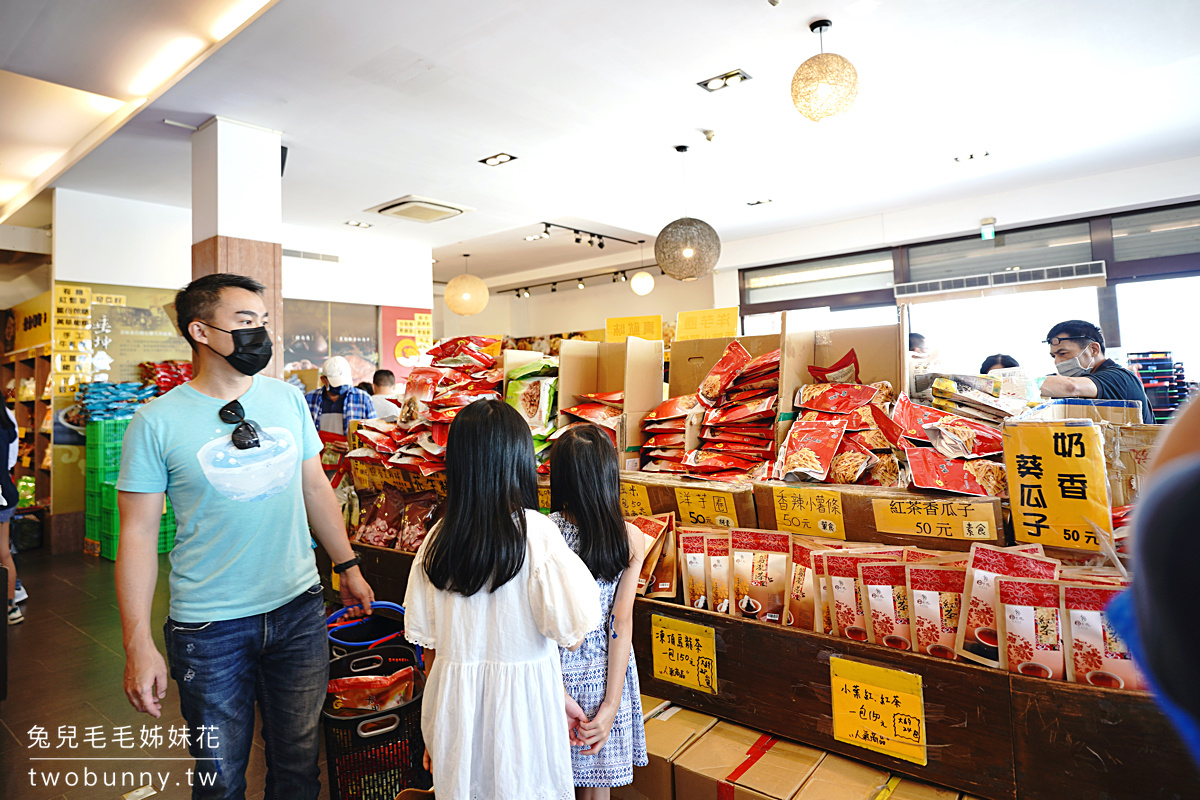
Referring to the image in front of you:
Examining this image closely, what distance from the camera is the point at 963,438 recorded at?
70.4 inches

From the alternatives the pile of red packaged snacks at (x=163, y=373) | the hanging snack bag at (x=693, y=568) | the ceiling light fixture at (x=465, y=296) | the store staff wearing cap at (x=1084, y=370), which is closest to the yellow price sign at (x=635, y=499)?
the hanging snack bag at (x=693, y=568)

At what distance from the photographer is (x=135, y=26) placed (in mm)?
3578

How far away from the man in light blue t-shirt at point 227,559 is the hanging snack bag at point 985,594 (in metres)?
1.54

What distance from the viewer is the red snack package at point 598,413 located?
96.0 inches

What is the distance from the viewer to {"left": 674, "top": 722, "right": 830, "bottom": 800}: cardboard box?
4.94 feet

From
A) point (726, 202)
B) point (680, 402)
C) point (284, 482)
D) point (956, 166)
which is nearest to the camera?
point (284, 482)

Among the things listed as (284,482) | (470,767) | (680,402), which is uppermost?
(680,402)

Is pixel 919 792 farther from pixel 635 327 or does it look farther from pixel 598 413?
pixel 635 327

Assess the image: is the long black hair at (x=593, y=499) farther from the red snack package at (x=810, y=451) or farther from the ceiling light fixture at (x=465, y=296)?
the ceiling light fixture at (x=465, y=296)

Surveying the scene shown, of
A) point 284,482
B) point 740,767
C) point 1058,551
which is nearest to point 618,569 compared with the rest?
point 740,767

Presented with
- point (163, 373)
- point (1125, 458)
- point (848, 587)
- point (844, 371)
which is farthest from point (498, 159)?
point (1125, 458)

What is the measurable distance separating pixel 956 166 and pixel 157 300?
765cm

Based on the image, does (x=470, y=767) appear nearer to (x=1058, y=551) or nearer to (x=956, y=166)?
(x=1058, y=551)

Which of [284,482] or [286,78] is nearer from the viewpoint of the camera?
[284,482]
